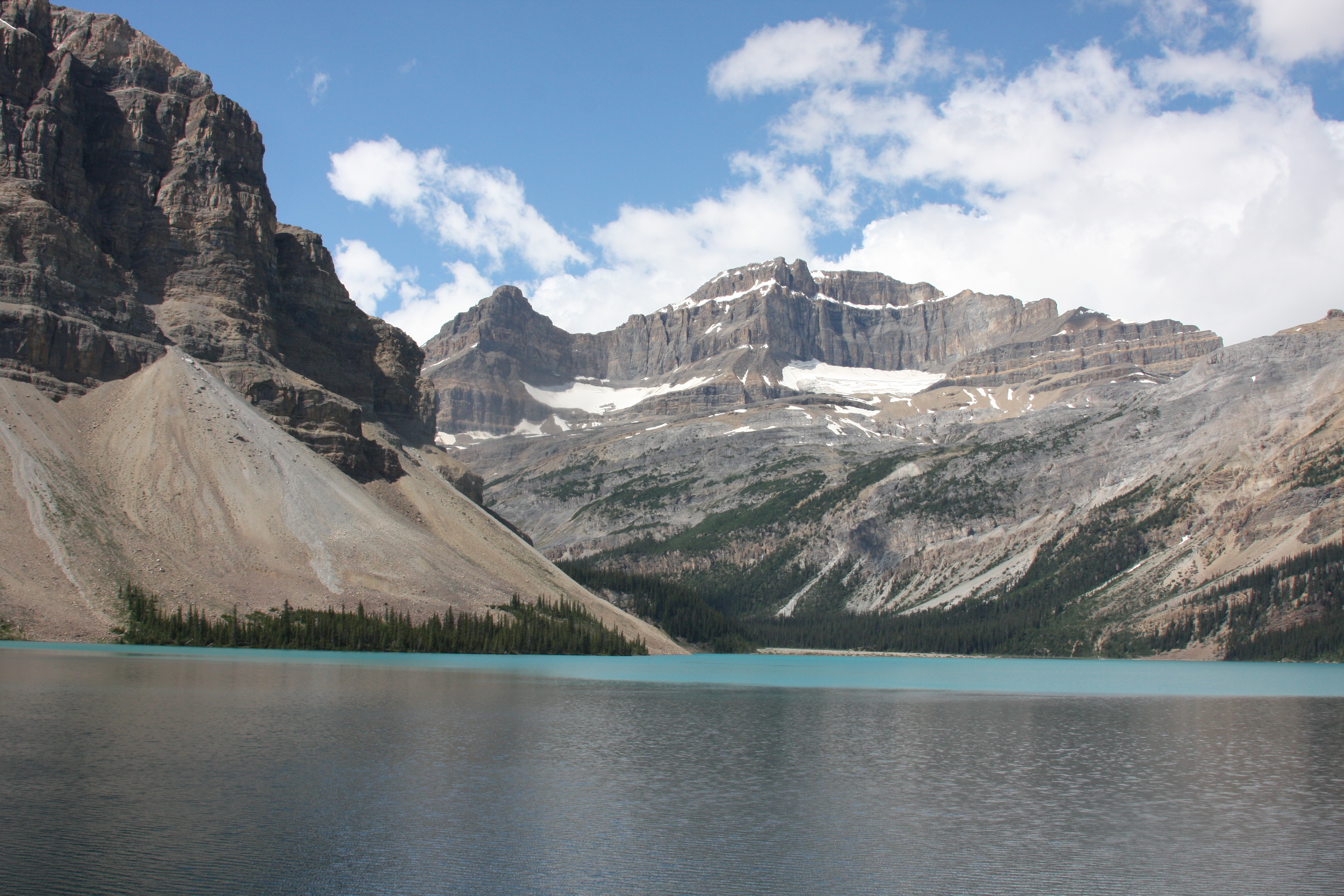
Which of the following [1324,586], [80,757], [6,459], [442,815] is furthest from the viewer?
[1324,586]

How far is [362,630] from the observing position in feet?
327

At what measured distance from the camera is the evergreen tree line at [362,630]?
8988cm

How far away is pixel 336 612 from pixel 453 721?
59.9 m

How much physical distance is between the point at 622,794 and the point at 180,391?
347 feet

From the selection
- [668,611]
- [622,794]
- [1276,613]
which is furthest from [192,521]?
[1276,613]

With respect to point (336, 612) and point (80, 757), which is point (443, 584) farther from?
point (80, 757)

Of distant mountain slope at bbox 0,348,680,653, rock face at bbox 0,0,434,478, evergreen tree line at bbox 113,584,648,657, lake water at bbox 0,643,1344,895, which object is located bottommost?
lake water at bbox 0,643,1344,895

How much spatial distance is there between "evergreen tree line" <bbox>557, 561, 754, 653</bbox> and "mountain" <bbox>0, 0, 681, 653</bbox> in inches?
964

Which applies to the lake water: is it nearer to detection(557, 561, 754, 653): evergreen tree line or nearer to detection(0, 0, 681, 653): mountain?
detection(0, 0, 681, 653): mountain

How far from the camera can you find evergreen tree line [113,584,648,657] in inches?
3538

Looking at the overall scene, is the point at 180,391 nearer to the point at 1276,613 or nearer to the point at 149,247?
the point at 149,247

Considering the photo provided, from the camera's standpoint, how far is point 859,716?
5778 cm

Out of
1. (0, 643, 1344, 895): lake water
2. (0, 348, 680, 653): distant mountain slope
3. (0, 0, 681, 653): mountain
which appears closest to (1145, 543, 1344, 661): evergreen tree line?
(0, 0, 681, 653): mountain

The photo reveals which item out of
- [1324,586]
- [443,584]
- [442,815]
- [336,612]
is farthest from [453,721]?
[1324,586]
